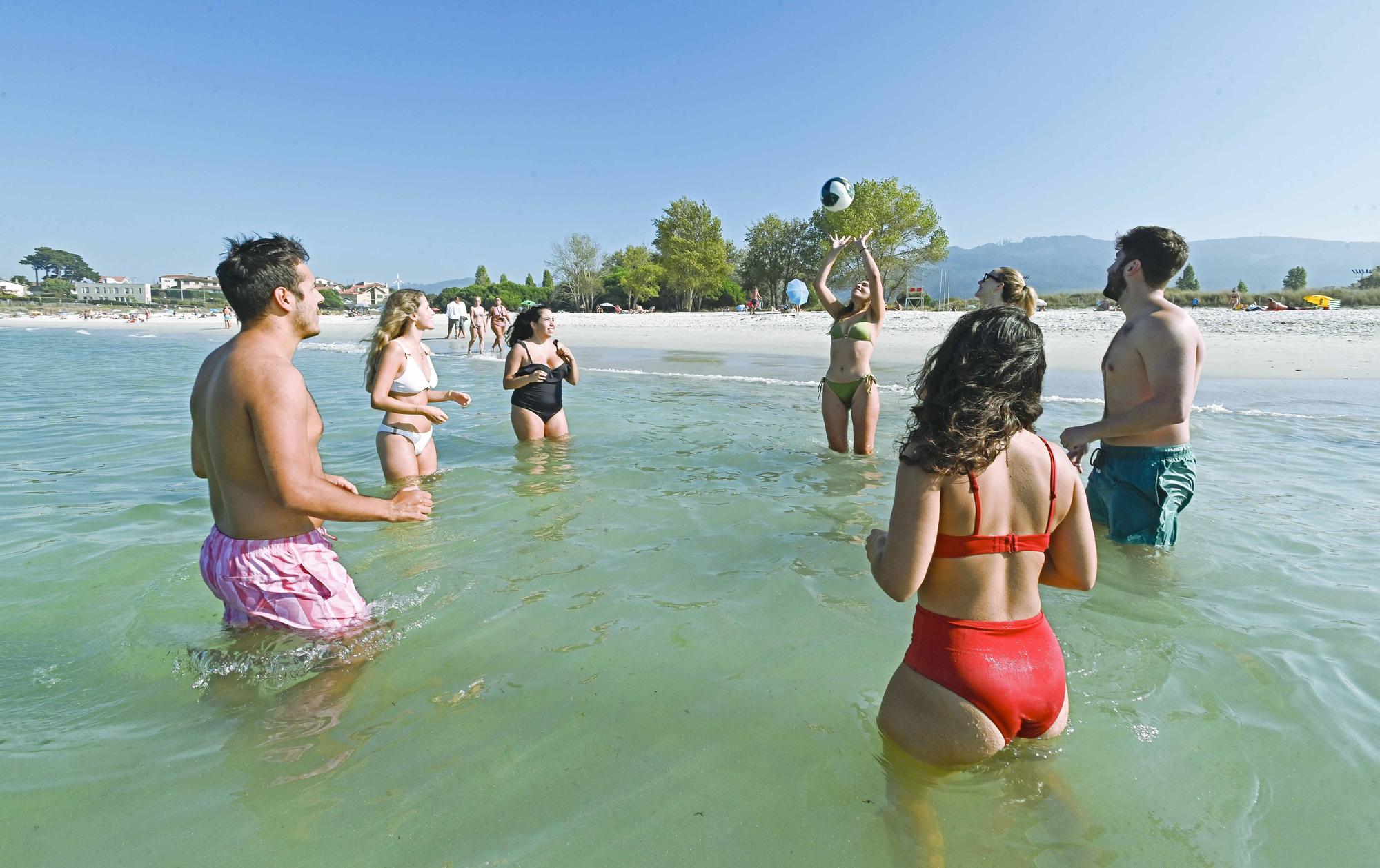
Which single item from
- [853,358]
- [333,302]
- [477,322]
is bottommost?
[853,358]

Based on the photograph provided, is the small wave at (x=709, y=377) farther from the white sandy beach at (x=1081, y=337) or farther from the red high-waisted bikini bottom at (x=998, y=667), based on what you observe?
the red high-waisted bikini bottom at (x=998, y=667)

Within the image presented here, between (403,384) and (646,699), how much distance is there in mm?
3985

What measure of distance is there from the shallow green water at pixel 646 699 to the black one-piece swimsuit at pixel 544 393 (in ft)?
6.11

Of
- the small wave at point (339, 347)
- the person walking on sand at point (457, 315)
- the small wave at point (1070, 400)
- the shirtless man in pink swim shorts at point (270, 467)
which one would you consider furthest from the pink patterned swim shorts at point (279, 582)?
the person walking on sand at point (457, 315)

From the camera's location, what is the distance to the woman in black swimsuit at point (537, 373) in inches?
279

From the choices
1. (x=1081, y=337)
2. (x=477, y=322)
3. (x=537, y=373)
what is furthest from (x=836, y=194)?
(x=477, y=322)

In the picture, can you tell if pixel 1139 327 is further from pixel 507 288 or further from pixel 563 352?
pixel 507 288

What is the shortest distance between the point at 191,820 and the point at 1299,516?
22.7ft

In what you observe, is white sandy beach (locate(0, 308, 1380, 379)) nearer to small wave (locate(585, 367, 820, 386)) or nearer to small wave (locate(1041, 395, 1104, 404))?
small wave (locate(1041, 395, 1104, 404))

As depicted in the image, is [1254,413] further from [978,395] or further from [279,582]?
[279,582]

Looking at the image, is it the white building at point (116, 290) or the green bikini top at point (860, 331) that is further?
the white building at point (116, 290)

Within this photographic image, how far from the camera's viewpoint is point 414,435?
6070 mm

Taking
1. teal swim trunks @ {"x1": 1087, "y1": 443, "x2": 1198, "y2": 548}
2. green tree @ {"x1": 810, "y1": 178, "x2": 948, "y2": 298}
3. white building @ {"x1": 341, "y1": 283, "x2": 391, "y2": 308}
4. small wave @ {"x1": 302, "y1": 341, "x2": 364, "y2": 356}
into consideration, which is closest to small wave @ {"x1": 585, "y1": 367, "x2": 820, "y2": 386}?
teal swim trunks @ {"x1": 1087, "y1": 443, "x2": 1198, "y2": 548}

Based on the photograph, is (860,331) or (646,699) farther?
(860,331)
